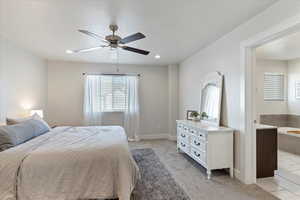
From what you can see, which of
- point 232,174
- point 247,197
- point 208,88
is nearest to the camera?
point 247,197

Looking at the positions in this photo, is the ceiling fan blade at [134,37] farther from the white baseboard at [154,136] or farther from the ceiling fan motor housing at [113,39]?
the white baseboard at [154,136]

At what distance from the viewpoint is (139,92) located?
18.9 ft

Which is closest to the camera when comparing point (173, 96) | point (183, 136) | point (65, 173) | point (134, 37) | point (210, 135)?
point (65, 173)

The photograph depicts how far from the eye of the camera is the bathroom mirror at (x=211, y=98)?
10.9 ft

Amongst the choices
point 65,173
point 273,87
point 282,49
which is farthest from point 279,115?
point 65,173

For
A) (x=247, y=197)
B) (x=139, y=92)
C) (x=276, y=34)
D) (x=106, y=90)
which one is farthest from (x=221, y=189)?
(x=106, y=90)

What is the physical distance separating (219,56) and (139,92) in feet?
9.89

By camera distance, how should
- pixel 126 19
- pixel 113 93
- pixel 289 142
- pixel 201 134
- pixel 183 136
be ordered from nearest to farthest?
pixel 126 19 → pixel 201 134 → pixel 183 136 → pixel 289 142 → pixel 113 93

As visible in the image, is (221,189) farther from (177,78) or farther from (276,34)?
(177,78)

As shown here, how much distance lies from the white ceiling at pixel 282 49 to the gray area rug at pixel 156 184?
3.29 meters

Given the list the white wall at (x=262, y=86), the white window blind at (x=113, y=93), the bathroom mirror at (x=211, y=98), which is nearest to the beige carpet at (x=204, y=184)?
the bathroom mirror at (x=211, y=98)

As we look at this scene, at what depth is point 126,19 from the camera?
2.56 m

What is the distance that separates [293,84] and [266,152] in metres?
3.64

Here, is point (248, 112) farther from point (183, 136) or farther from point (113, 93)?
point (113, 93)
